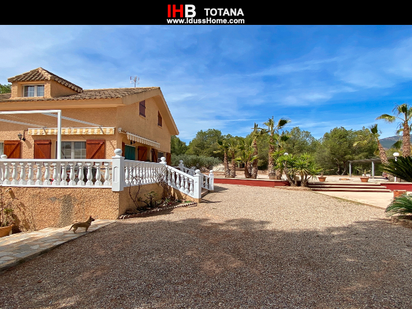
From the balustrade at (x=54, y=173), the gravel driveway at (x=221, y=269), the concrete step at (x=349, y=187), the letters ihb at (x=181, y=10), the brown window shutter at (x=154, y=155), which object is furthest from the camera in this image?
the concrete step at (x=349, y=187)

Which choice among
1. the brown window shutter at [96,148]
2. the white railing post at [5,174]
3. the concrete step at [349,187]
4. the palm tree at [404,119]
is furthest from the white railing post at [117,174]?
the palm tree at [404,119]

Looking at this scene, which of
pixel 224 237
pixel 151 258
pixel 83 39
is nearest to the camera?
pixel 151 258

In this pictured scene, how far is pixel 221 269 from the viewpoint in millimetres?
3979

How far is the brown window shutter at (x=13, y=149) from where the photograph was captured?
494 inches

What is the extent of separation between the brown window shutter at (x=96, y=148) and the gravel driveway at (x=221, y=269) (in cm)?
607

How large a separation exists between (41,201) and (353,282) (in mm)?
9147

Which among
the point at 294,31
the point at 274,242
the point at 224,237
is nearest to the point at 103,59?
the point at 294,31

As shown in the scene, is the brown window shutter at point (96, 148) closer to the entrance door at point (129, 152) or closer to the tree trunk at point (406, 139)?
the entrance door at point (129, 152)

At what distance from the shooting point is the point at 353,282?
360 centimetres

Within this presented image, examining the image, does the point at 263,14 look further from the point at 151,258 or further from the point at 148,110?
the point at 148,110

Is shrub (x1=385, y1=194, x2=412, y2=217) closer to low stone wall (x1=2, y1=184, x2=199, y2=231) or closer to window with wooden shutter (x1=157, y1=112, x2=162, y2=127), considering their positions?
low stone wall (x1=2, y1=184, x2=199, y2=231)

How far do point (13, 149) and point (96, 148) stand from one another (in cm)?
484

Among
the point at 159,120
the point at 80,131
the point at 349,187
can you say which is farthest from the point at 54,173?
the point at 349,187

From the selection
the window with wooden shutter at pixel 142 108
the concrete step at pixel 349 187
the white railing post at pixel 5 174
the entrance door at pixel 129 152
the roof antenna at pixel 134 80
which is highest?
the roof antenna at pixel 134 80
